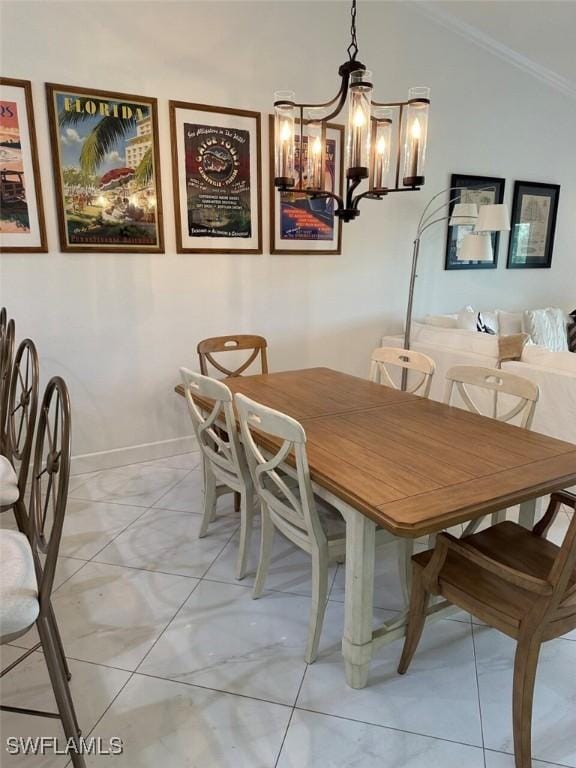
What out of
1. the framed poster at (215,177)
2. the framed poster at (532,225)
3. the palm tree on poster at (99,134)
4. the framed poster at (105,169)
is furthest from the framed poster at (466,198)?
the palm tree on poster at (99,134)

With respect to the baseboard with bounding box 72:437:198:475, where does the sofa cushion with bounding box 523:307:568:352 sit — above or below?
above

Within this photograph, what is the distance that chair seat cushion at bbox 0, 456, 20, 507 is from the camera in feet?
5.02

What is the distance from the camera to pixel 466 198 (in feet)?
14.2

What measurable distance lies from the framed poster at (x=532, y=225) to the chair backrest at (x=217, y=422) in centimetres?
385

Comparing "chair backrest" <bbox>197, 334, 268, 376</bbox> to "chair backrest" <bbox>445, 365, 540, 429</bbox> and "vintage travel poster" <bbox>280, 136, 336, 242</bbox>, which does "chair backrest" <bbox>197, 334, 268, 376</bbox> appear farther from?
"chair backrest" <bbox>445, 365, 540, 429</bbox>

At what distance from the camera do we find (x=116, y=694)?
155 centimetres

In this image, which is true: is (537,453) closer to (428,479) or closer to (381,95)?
(428,479)

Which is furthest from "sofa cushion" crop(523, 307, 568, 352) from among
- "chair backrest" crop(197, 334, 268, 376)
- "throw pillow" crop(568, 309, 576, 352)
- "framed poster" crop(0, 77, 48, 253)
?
"framed poster" crop(0, 77, 48, 253)

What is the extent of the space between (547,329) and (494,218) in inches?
54.2

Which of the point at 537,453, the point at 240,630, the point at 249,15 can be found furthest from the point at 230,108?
the point at 240,630

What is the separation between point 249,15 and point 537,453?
10.3ft

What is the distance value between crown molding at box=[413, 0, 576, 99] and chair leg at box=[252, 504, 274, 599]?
153 inches

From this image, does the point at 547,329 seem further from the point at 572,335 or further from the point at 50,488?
the point at 50,488

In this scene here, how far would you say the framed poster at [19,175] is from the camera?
103 inches
